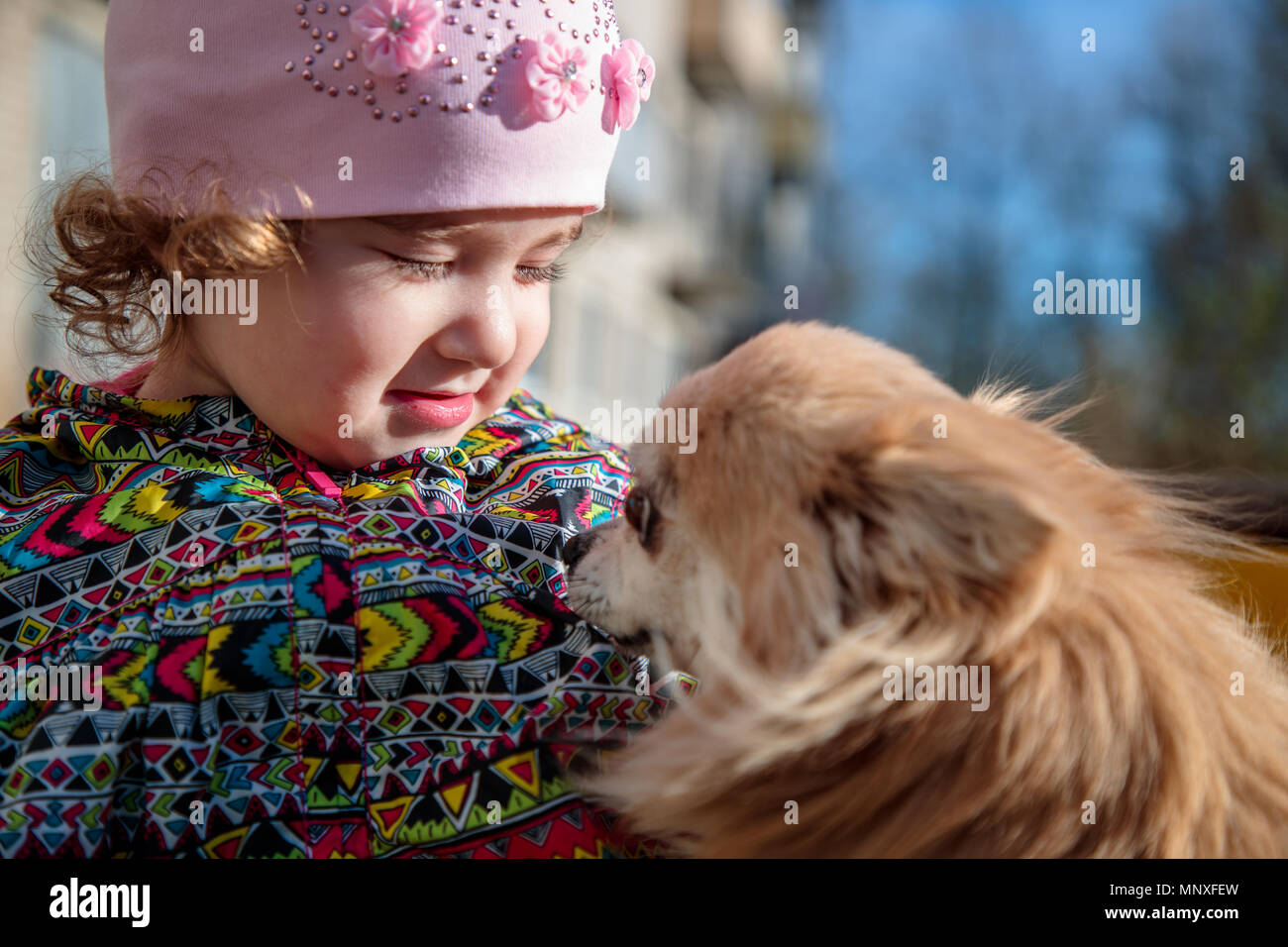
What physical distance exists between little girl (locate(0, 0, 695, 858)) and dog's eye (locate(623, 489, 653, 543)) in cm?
18

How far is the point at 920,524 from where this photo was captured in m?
1.30

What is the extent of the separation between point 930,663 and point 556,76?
1151 millimetres

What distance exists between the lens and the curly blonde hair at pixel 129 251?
180 cm

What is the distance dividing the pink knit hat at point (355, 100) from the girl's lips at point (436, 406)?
1.06 feet

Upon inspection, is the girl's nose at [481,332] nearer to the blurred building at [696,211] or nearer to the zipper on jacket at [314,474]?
the zipper on jacket at [314,474]

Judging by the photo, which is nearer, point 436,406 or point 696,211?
A: point 436,406

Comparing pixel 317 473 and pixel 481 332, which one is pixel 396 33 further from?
pixel 317 473

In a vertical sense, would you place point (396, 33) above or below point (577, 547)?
above

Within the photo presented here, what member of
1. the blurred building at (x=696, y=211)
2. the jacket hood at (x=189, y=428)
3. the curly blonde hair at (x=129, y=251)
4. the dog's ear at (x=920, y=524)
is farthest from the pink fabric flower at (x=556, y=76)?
the blurred building at (x=696, y=211)

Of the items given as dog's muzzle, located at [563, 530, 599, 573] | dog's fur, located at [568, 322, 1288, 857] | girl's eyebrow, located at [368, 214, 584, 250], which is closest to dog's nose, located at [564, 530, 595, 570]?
dog's muzzle, located at [563, 530, 599, 573]

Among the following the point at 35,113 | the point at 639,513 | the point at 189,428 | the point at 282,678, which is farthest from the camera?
the point at 35,113

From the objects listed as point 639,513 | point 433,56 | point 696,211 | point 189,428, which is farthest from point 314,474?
point 696,211
